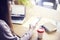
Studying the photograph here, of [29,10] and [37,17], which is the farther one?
[29,10]

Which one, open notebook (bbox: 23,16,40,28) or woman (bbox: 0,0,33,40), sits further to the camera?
open notebook (bbox: 23,16,40,28)

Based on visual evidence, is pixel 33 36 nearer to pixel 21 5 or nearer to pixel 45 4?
pixel 21 5

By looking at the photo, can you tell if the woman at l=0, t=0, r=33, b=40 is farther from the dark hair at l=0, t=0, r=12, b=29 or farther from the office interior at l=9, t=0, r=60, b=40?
the office interior at l=9, t=0, r=60, b=40

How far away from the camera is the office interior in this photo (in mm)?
1324

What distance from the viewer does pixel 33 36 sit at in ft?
4.24

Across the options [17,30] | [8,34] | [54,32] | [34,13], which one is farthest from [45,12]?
[8,34]

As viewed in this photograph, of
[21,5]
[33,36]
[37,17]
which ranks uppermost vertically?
[21,5]

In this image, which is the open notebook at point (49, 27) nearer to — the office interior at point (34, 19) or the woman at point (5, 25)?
the office interior at point (34, 19)

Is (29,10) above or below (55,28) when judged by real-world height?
above

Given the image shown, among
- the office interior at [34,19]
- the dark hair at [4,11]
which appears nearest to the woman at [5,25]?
the dark hair at [4,11]

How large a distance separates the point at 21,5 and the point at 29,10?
4.7 inches

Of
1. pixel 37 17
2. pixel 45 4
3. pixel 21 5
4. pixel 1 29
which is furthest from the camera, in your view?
pixel 45 4

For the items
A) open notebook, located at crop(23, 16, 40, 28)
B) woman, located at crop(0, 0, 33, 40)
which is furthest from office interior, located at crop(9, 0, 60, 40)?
woman, located at crop(0, 0, 33, 40)

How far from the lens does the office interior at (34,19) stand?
4.34 ft
